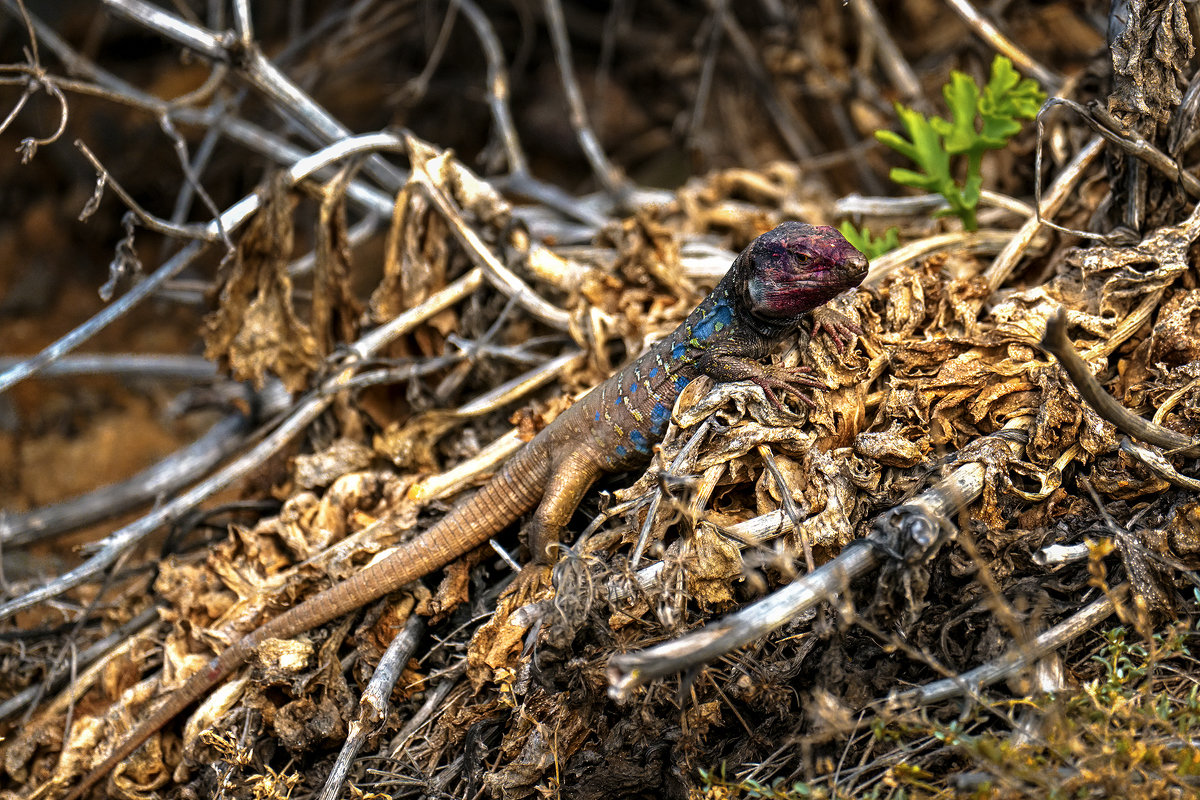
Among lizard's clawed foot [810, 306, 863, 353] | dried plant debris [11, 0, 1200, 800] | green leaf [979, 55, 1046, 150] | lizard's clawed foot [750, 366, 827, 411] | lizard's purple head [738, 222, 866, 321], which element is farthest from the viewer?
green leaf [979, 55, 1046, 150]

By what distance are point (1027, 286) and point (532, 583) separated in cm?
251

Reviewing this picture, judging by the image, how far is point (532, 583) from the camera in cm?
323

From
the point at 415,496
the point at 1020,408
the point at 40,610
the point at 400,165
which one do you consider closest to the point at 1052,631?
the point at 1020,408

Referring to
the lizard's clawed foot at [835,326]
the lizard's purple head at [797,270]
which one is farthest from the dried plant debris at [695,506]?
the lizard's purple head at [797,270]

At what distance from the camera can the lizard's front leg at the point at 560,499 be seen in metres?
3.31

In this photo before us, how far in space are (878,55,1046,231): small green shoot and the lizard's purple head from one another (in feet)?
3.37

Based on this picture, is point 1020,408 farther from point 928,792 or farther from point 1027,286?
point 928,792

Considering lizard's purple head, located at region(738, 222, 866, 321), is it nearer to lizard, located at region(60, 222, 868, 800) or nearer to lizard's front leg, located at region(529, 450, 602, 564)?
lizard, located at region(60, 222, 868, 800)

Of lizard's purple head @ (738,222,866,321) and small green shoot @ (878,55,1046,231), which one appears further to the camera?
small green shoot @ (878,55,1046,231)

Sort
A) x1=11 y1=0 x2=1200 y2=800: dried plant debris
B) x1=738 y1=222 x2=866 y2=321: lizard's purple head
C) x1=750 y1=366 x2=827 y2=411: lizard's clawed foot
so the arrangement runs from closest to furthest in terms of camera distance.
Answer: x1=11 y1=0 x2=1200 y2=800: dried plant debris < x1=738 y1=222 x2=866 y2=321: lizard's purple head < x1=750 y1=366 x2=827 y2=411: lizard's clawed foot

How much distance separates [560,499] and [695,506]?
2.38ft

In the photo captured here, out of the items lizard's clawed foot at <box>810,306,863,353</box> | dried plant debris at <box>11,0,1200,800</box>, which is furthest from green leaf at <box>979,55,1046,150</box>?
lizard's clawed foot at <box>810,306,863,353</box>

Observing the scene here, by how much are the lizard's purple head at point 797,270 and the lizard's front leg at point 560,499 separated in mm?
935

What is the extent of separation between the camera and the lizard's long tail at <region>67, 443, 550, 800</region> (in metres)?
3.37
